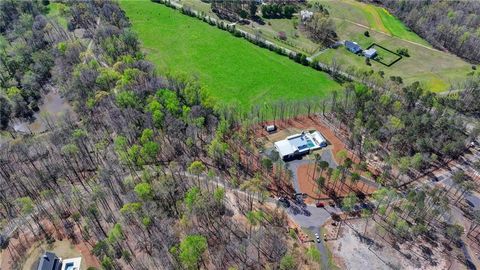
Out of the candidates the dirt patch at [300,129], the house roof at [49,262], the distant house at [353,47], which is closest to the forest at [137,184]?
the house roof at [49,262]

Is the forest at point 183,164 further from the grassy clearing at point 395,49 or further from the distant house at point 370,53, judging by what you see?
the distant house at point 370,53

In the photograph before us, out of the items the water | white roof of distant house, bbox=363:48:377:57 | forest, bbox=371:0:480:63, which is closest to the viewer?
the water

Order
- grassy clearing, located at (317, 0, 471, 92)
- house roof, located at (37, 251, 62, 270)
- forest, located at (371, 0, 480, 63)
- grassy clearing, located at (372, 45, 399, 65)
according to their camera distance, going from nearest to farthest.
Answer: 1. house roof, located at (37, 251, 62, 270)
2. grassy clearing, located at (317, 0, 471, 92)
3. grassy clearing, located at (372, 45, 399, 65)
4. forest, located at (371, 0, 480, 63)

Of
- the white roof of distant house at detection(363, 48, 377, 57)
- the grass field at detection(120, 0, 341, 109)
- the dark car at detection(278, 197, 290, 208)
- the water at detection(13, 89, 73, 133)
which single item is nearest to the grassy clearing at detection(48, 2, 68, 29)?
the grass field at detection(120, 0, 341, 109)

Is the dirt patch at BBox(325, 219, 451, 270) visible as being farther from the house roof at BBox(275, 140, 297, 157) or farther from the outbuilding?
the outbuilding

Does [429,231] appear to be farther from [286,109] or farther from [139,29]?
[139,29]

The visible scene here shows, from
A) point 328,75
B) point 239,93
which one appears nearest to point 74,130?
point 239,93

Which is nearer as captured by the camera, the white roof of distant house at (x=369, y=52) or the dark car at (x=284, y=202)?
the dark car at (x=284, y=202)

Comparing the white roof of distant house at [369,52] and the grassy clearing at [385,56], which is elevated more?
the white roof of distant house at [369,52]
